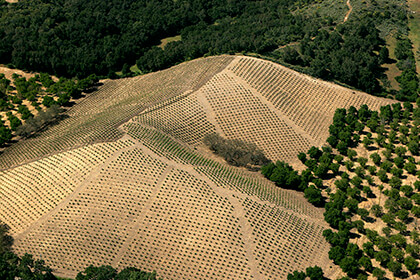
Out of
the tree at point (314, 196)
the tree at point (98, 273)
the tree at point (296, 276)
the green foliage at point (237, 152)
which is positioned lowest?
the tree at point (296, 276)

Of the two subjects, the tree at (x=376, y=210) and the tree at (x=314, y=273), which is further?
the tree at (x=376, y=210)

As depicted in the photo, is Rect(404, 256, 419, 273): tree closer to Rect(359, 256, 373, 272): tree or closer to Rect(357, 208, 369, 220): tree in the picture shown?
Rect(359, 256, 373, 272): tree

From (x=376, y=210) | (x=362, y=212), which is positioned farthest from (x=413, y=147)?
(x=362, y=212)

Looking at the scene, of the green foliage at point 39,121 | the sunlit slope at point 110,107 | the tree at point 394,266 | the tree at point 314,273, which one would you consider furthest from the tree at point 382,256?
the green foliage at point 39,121

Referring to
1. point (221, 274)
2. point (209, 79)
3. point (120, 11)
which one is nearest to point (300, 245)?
point (221, 274)

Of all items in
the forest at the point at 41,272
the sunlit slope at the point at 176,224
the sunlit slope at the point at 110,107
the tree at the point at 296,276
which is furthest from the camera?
the sunlit slope at the point at 110,107

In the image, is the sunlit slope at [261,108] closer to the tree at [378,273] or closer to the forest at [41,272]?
the tree at [378,273]

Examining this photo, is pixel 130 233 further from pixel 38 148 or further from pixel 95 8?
pixel 95 8
